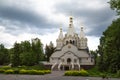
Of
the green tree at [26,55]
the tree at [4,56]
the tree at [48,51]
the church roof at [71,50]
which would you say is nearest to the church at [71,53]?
the church roof at [71,50]

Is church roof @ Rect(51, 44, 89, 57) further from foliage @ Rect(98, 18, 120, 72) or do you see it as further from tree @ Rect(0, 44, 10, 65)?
tree @ Rect(0, 44, 10, 65)

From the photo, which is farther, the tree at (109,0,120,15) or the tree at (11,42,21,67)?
the tree at (11,42,21,67)

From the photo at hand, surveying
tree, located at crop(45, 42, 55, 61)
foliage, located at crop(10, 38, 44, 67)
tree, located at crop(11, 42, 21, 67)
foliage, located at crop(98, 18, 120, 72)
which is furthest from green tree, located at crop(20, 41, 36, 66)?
tree, located at crop(45, 42, 55, 61)

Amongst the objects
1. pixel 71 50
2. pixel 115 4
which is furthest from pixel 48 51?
pixel 115 4

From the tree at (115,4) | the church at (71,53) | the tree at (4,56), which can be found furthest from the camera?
the tree at (4,56)

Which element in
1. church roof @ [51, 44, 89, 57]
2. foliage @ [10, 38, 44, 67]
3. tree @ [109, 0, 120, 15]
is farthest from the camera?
church roof @ [51, 44, 89, 57]

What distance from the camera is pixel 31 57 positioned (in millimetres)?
78812

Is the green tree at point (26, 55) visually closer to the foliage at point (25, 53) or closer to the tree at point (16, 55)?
the foliage at point (25, 53)

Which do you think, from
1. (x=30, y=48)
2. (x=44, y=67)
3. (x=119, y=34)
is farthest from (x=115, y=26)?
(x=30, y=48)

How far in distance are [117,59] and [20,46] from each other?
41.4 m

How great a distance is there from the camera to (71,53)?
79250 mm

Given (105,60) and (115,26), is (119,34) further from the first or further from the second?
(105,60)

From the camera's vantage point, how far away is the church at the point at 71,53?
76.5 m

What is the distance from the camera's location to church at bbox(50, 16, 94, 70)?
76.5 meters
